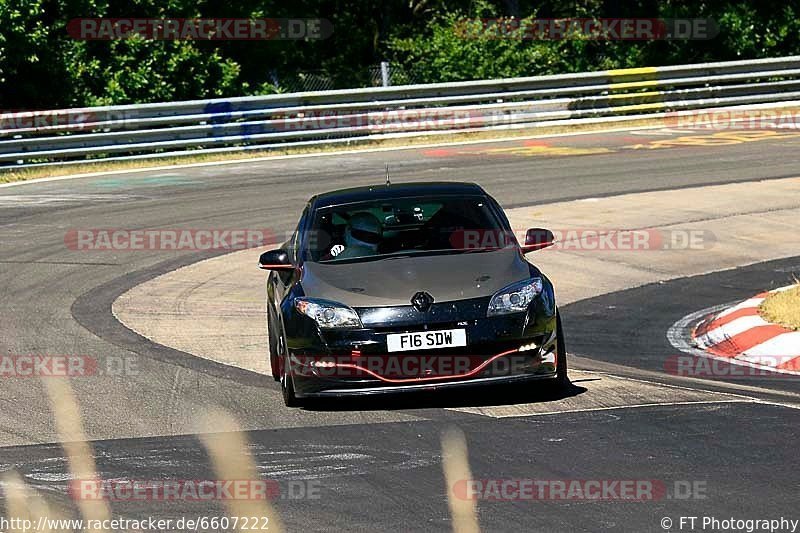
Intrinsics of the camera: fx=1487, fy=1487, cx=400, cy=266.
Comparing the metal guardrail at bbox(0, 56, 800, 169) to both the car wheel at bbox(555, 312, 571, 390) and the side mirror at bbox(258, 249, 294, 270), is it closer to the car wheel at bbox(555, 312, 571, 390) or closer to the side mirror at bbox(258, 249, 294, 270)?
the side mirror at bbox(258, 249, 294, 270)

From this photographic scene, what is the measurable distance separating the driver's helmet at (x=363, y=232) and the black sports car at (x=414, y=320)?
28 millimetres

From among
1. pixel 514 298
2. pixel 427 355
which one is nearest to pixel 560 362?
pixel 514 298

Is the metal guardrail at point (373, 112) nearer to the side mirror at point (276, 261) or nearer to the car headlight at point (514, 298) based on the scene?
the side mirror at point (276, 261)

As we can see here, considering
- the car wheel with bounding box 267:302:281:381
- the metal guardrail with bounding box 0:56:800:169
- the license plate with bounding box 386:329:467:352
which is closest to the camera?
the license plate with bounding box 386:329:467:352

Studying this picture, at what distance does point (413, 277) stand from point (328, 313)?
567 millimetres

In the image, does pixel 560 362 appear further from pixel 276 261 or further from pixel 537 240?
pixel 276 261

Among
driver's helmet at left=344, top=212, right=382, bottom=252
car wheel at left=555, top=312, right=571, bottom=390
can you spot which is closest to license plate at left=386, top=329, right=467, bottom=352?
car wheel at left=555, top=312, right=571, bottom=390

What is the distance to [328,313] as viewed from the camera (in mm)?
8898

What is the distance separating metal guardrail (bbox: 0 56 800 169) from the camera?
2438 centimetres

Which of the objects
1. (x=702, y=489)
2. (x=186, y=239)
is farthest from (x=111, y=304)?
(x=702, y=489)

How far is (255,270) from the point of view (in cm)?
1539

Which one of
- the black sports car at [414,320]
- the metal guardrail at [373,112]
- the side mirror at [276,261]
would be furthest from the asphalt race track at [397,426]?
the metal guardrail at [373,112]

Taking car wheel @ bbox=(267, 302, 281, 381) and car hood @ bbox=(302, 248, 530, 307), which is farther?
car wheel @ bbox=(267, 302, 281, 381)

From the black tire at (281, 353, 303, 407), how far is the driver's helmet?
100 centimetres
